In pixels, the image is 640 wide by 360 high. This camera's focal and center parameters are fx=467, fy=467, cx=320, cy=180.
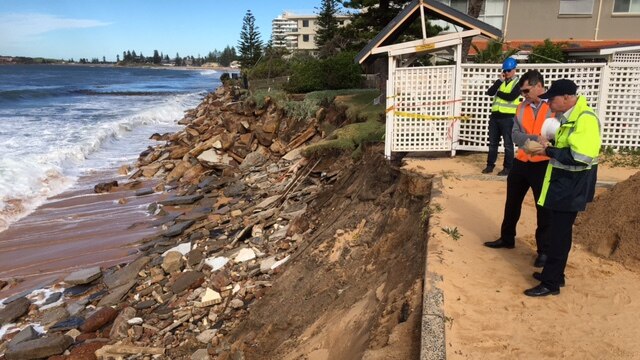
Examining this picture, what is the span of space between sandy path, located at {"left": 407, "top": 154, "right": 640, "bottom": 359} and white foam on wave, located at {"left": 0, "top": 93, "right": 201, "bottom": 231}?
1140 cm

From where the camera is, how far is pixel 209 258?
8.73 metres

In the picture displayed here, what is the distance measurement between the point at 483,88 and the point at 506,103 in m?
1.53

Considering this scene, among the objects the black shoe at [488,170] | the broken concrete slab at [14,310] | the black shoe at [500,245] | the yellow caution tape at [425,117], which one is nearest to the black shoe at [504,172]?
the black shoe at [488,170]

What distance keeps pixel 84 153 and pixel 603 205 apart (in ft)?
65.1

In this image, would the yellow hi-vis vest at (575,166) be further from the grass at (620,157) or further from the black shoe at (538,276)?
the grass at (620,157)

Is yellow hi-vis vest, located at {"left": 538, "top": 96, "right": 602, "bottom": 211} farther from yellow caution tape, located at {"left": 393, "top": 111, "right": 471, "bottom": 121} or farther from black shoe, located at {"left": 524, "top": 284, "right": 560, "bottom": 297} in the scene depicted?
yellow caution tape, located at {"left": 393, "top": 111, "right": 471, "bottom": 121}

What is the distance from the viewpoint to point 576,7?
20.5 metres

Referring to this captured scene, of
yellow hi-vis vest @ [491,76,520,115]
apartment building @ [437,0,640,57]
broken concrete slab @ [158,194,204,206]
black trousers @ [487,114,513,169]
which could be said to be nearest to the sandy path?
black trousers @ [487,114,513,169]

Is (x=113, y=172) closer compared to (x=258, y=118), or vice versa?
(x=113, y=172)

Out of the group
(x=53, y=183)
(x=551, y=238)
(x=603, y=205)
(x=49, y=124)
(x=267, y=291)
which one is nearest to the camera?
(x=551, y=238)

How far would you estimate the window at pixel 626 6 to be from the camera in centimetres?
2028

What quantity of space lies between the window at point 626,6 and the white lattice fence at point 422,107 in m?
16.5

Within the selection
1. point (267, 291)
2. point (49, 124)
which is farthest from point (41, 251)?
point (49, 124)

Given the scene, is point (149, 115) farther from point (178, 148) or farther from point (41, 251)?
point (41, 251)
